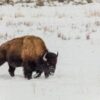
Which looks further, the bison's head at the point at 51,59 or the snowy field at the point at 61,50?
the bison's head at the point at 51,59

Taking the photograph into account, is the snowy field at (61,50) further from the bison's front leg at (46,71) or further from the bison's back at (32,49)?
the bison's back at (32,49)

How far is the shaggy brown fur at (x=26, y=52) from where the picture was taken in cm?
945

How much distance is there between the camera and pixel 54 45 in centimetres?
1476

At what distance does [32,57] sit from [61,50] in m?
4.40

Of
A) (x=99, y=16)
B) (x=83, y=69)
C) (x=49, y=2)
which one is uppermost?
(x=83, y=69)

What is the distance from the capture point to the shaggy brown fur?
9445 mm

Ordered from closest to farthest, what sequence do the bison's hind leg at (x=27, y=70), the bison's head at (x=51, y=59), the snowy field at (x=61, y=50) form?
the snowy field at (x=61, y=50), the bison's hind leg at (x=27, y=70), the bison's head at (x=51, y=59)

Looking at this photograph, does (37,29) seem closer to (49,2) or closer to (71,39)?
(71,39)

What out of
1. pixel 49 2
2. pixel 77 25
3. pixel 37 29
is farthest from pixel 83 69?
pixel 49 2

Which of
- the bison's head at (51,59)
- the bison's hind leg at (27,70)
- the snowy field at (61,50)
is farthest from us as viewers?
the bison's head at (51,59)

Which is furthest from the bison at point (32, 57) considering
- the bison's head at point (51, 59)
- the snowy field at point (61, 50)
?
the snowy field at point (61, 50)

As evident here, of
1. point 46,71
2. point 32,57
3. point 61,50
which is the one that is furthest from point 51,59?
point 61,50

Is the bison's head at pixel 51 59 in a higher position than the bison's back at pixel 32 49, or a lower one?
lower

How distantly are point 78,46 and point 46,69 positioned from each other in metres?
5.02
